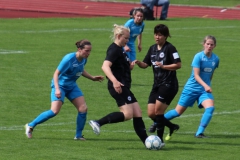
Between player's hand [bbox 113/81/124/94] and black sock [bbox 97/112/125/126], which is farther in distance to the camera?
black sock [bbox 97/112/125/126]

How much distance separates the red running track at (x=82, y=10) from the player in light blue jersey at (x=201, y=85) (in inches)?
1084

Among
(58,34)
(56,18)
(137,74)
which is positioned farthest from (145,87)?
(56,18)

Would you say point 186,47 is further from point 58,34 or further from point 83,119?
Answer: point 83,119

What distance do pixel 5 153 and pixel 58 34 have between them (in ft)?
67.0

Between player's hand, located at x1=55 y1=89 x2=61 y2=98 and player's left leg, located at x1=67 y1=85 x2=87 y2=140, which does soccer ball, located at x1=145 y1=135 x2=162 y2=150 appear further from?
player's hand, located at x1=55 y1=89 x2=61 y2=98

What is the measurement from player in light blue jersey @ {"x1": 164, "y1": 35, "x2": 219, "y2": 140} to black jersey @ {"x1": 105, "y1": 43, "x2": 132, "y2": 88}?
153 cm

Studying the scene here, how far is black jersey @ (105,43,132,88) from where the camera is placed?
11.4 meters

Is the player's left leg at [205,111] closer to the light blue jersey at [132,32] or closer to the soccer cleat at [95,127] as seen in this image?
the soccer cleat at [95,127]

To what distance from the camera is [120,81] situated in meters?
11.6

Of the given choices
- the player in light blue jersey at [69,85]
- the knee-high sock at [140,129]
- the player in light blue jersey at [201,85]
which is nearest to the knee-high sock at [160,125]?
the knee-high sock at [140,129]

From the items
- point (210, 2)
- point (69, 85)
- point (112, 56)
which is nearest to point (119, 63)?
point (112, 56)

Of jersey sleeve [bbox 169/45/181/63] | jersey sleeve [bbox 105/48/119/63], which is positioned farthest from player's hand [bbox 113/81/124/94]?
jersey sleeve [bbox 169/45/181/63]

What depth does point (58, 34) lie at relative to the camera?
3123cm

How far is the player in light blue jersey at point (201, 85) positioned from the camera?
41.8 ft
